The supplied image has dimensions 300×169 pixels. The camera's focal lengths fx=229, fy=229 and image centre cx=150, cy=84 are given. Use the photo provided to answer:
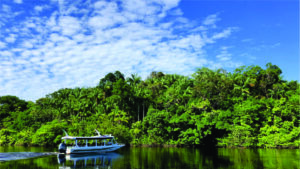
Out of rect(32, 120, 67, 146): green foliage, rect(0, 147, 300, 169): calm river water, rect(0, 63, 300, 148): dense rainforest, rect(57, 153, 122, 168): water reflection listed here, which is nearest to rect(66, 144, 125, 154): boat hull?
rect(57, 153, 122, 168): water reflection

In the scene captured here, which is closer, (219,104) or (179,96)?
(219,104)

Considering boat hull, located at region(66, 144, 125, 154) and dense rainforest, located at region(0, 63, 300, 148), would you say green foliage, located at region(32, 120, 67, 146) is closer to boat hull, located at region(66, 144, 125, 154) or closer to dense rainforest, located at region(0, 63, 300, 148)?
dense rainforest, located at region(0, 63, 300, 148)

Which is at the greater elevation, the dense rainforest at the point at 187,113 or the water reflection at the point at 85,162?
the dense rainforest at the point at 187,113

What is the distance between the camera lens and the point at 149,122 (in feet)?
140

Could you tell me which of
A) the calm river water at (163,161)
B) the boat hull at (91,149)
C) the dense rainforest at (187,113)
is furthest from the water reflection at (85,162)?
the dense rainforest at (187,113)

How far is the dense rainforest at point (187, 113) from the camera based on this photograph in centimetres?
3938

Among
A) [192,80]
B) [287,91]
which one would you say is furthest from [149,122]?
[287,91]

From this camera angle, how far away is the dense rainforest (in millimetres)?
39375

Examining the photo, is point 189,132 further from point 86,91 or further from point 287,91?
point 86,91

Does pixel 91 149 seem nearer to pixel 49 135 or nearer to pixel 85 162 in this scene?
pixel 85 162

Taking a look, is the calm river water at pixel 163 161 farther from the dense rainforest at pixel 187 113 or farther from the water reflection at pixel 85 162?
the dense rainforest at pixel 187 113

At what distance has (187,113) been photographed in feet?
140

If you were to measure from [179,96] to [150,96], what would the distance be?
798 centimetres

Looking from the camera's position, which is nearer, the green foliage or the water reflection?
the water reflection
